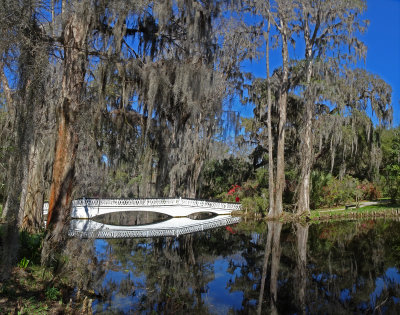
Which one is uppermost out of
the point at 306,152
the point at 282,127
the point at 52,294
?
the point at 282,127

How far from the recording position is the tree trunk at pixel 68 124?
21.3 ft

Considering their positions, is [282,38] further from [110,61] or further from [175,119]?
[110,61]

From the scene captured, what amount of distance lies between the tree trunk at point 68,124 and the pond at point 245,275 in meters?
0.81

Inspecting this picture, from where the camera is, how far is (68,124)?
6.66 m

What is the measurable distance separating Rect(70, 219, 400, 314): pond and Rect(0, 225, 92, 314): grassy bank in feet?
1.15

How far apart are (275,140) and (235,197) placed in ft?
16.3

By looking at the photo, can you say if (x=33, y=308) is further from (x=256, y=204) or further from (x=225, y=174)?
(x=225, y=174)

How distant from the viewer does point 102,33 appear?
25.0 ft

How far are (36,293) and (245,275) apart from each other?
4204 millimetres

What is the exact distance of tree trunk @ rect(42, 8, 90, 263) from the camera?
Result: 21.3 ft

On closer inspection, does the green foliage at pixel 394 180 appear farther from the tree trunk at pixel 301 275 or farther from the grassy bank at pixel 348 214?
the tree trunk at pixel 301 275

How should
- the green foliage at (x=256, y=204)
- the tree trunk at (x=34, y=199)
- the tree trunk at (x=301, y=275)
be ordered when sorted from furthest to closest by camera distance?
the green foliage at (x=256, y=204) < the tree trunk at (x=34, y=199) < the tree trunk at (x=301, y=275)

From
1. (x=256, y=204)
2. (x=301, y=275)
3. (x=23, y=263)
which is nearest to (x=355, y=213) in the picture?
(x=256, y=204)

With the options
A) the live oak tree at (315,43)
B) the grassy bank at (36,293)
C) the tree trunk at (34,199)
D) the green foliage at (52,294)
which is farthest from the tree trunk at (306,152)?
the green foliage at (52,294)
